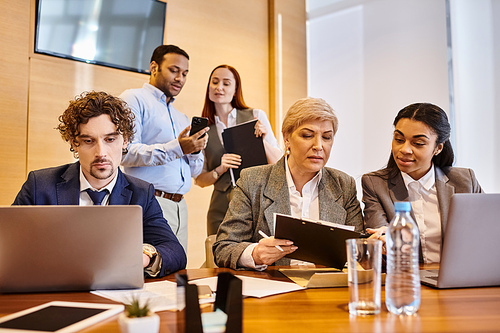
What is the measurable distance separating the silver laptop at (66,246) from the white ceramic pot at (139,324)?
1.29 ft

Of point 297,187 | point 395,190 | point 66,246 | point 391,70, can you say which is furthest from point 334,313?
point 391,70

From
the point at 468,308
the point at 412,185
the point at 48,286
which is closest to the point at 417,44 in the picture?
the point at 412,185

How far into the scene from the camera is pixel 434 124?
212cm

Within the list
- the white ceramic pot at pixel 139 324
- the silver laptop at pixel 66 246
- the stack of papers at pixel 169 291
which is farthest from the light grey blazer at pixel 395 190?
the white ceramic pot at pixel 139 324

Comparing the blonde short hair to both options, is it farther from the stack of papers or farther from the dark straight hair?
the stack of papers

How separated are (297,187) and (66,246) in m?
1.07

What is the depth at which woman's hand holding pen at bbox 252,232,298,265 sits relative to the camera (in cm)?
154

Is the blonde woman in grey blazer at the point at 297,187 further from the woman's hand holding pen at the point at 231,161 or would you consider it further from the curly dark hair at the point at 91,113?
the woman's hand holding pen at the point at 231,161

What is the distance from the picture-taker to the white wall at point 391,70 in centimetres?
364

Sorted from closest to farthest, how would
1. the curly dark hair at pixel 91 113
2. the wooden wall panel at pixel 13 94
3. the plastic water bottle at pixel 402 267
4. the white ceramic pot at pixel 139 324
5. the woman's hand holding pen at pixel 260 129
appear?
the white ceramic pot at pixel 139 324, the plastic water bottle at pixel 402 267, the curly dark hair at pixel 91 113, the woman's hand holding pen at pixel 260 129, the wooden wall panel at pixel 13 94

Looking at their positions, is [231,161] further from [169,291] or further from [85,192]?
[169,291]

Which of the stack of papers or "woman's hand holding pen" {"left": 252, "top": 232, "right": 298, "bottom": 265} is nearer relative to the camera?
the stack of papers

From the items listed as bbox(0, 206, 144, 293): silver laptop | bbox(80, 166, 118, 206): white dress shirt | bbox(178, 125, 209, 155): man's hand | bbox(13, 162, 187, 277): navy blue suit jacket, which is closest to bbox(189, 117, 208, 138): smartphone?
bbox(178, 125, 209, 155): man's hand

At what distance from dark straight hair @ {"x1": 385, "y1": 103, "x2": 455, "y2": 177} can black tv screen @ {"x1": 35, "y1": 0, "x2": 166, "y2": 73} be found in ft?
7.71
